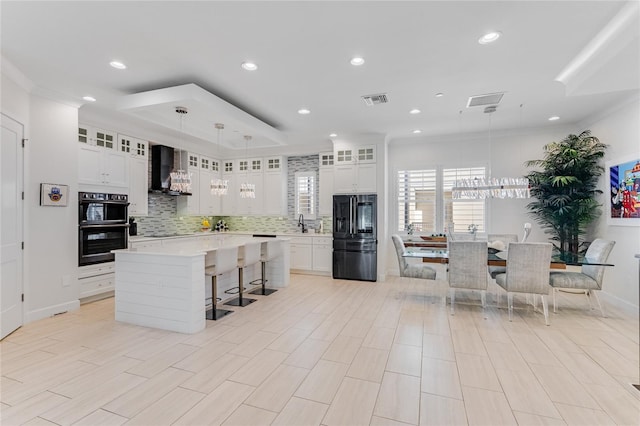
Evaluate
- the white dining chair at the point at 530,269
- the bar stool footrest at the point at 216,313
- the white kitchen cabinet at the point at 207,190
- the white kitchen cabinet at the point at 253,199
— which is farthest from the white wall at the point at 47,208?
the white dining chair at the point at 530,269

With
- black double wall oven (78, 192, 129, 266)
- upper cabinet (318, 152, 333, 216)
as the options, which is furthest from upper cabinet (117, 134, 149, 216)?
upper cabinet (318, 152, 333, 216)

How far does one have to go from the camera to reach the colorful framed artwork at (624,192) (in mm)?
4116

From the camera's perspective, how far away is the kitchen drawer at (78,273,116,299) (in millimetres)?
4574

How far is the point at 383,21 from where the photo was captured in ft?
8.80

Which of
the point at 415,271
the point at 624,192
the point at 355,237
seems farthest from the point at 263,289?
the point at 624,192

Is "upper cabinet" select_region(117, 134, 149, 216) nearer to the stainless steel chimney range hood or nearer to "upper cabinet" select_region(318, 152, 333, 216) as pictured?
the stainless steel chimney range hood

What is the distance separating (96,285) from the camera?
188 inches

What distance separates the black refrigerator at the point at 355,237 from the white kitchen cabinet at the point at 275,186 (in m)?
1.46

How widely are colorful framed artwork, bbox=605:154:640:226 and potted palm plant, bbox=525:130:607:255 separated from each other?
0.95ft

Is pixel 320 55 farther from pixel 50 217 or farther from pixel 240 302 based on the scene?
pixel 50 217

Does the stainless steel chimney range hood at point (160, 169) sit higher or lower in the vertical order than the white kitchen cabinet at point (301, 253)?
higher

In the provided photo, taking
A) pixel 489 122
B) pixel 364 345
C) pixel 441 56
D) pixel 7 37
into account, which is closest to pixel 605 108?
pixel 489 122

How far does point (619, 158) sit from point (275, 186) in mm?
6004

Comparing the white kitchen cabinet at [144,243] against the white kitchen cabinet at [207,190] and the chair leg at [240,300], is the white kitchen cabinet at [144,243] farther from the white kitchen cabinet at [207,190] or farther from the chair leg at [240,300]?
the chair leg at [240,300]
